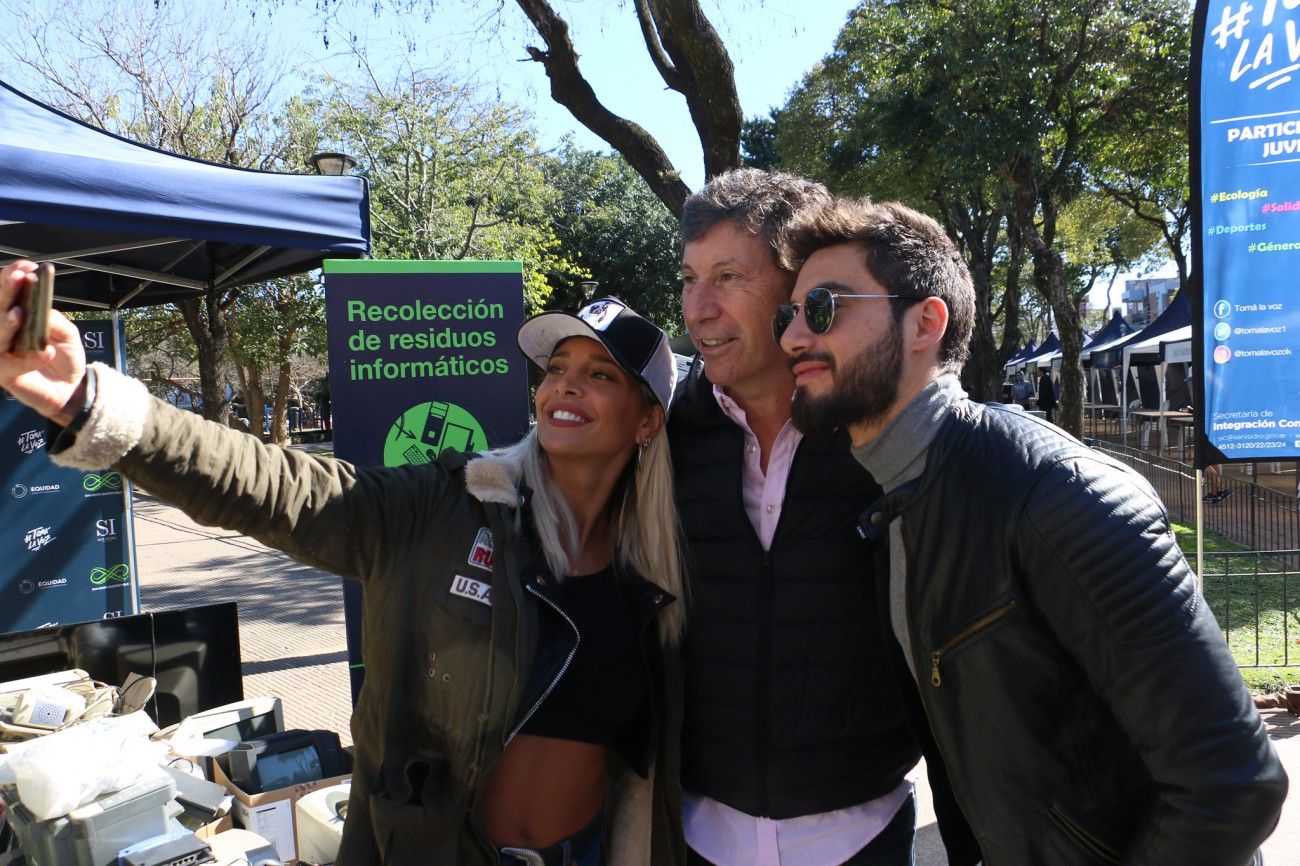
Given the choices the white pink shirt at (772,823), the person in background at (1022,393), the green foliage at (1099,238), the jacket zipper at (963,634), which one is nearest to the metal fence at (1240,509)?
the white pink shirt at (772,823)

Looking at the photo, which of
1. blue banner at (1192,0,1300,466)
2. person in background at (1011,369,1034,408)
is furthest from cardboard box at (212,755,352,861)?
person in background at (1011,369,1034,408)

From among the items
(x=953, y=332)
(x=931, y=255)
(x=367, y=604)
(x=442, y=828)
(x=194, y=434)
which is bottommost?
(x=442, y=828)

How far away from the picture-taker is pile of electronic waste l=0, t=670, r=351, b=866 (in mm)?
2959

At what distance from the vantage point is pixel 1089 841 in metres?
1.48

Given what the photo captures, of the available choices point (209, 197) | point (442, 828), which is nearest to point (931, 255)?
point (442, 828)

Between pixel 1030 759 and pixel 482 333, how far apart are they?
11.3ft

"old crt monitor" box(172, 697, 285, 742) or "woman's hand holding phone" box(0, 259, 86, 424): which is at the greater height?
"woman's hand holding phone" box(0, 259, 86, 424)

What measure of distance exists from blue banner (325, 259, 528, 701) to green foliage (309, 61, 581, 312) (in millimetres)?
14008

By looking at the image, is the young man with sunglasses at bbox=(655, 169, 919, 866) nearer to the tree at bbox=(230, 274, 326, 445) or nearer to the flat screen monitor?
the flat screen monitor

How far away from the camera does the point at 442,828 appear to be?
6.12 ft

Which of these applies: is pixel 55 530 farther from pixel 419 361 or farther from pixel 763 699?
pixel 763 699

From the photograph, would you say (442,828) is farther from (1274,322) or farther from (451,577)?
(1274,322)

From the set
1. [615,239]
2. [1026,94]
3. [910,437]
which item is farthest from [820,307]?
[615,239]

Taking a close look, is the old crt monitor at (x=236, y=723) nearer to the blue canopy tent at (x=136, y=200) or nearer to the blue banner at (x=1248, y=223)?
the blue canopy tent at (x=136, y=200)
